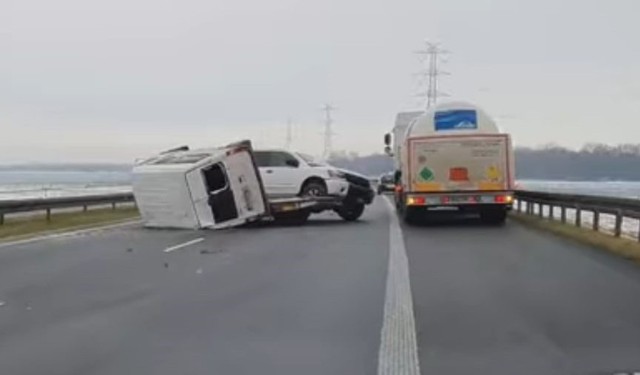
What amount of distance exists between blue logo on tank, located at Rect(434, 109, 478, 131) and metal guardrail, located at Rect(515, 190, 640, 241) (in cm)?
328

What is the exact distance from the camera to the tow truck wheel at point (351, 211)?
97.2ft

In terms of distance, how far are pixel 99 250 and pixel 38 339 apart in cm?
1020

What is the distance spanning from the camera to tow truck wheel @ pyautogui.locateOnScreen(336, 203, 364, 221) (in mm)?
29641

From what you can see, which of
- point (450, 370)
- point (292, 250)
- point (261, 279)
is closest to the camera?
point (450, 370)

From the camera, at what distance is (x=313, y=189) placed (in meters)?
29.5

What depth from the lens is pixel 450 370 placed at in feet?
24.4

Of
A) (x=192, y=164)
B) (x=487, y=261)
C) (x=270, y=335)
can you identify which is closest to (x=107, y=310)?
(x=270, y=335)

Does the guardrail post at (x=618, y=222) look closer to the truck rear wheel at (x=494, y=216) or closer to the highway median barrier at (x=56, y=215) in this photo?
the truck rear wheel at (x=494, y=216)

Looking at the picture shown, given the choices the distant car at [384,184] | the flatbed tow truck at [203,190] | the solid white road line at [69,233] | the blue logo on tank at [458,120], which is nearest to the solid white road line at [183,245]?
the flatbed tow truck at [203,190]

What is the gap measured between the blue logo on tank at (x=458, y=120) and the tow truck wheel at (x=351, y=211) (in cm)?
398

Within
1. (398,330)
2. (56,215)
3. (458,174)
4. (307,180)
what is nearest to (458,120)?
(458,174)

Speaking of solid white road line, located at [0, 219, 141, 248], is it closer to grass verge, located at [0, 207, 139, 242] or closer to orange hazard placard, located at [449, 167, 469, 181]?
grass verge, located at [0, 207, 139, 242]

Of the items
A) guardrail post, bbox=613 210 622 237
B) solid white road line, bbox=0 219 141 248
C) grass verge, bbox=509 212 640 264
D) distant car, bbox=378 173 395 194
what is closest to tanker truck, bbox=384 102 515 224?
grass verge, bbox=509 212 640 264

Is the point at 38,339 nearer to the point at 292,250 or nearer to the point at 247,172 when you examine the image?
the point at 292,250
